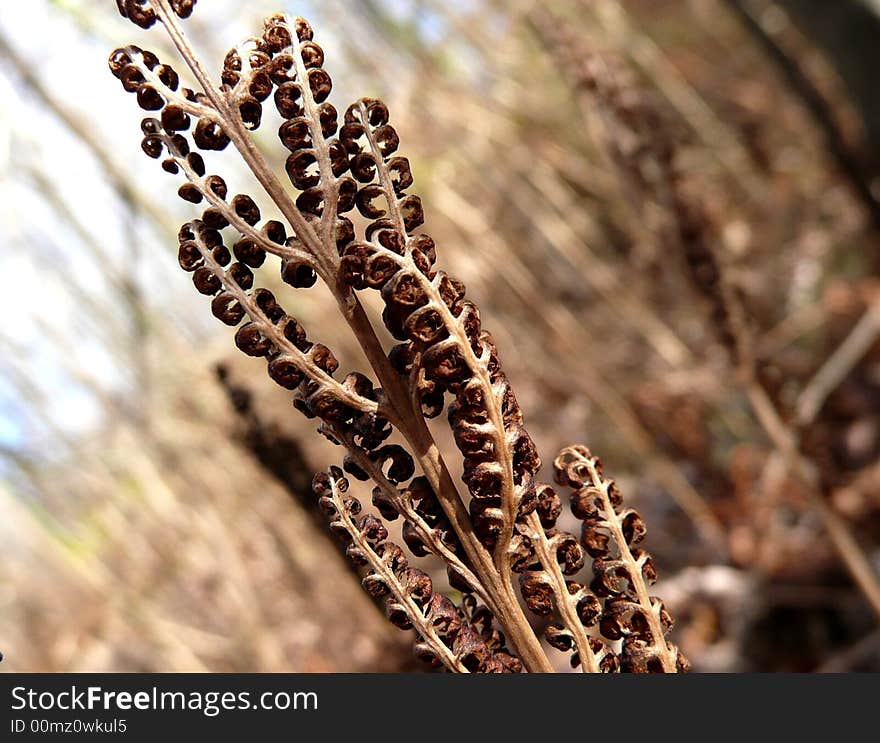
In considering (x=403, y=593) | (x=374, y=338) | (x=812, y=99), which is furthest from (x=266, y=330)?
(x=812, y=99)

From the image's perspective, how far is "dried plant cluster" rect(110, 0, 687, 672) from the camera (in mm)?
419

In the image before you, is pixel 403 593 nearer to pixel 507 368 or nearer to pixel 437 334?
pixel 437 334

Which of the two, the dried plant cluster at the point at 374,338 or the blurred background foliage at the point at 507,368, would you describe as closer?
the dried plant cluster at the point at 374,338

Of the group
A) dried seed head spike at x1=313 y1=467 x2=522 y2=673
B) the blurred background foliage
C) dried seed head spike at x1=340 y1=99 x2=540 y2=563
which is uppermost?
the blurred background foliage

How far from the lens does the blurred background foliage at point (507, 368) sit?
1.42 m

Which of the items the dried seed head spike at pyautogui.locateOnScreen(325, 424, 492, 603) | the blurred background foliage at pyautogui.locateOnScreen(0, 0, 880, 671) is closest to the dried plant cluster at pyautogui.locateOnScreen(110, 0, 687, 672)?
the dried seed head spike at pyautogui.locateOnScreen(325, 424, 492, 603)

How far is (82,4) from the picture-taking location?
104 centimetres

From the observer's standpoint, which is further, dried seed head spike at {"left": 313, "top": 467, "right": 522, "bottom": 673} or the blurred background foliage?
the blurred background foliage

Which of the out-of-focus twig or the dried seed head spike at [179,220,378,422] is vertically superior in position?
the out-of-focus twig

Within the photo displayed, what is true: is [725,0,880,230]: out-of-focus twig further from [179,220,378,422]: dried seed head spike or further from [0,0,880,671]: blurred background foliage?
[179,220,378,422]: dried seed head spike

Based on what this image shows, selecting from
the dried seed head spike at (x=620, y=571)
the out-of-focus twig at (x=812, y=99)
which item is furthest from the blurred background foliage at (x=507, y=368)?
the dried seed head spike at (x=620, y=571)

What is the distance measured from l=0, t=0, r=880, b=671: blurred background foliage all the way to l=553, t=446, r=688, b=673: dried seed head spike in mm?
554

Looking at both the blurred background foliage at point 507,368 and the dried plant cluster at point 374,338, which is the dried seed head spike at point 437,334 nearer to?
the dried plant cluster at point 374,338

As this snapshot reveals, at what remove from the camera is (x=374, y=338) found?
427 mm
